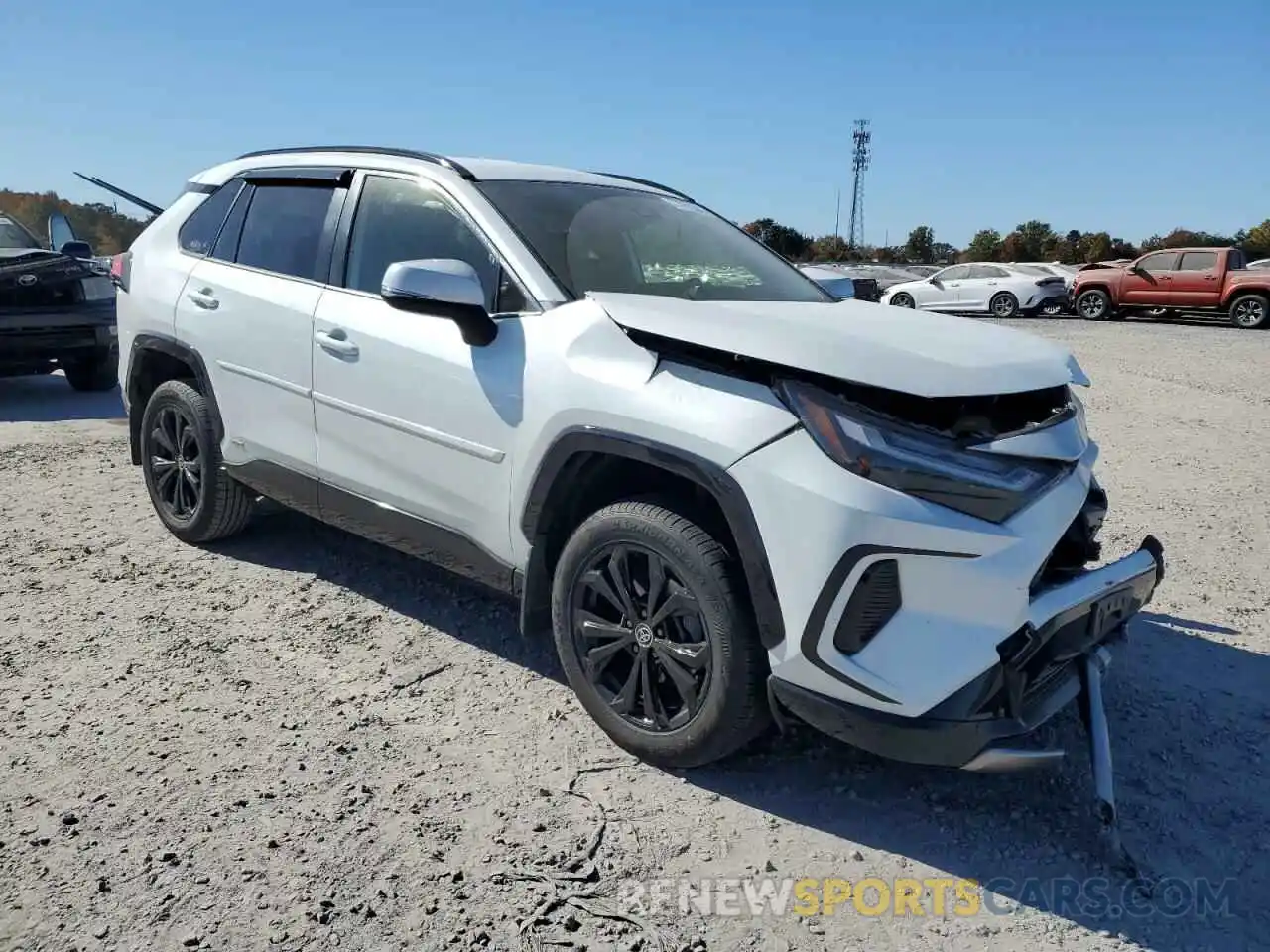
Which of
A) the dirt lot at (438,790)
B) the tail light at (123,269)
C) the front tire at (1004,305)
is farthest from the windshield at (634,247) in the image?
the front tire at (1004,305)

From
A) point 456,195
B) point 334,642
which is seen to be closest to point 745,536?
point 456,195

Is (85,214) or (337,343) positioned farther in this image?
(85,214)

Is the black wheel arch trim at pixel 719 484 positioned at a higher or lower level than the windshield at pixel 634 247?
lower

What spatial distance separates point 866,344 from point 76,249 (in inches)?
341

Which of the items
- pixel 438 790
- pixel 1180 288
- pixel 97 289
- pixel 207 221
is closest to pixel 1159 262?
pixel 1180 288

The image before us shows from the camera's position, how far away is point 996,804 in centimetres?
282

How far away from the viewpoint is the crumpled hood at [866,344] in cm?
246

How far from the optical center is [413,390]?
3350 mm

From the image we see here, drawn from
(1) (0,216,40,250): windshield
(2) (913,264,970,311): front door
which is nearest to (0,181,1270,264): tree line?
(2) (913,264,970,311): front door

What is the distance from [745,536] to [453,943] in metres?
1.18

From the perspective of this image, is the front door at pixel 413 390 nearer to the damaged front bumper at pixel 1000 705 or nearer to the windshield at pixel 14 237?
the damaged front bumper at pixel 1000 705

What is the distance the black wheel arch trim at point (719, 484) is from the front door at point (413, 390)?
0.30 meters

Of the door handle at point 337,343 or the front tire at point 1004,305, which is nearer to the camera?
the door handle at point 337,343

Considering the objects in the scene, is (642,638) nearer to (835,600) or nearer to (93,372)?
(835,600)
